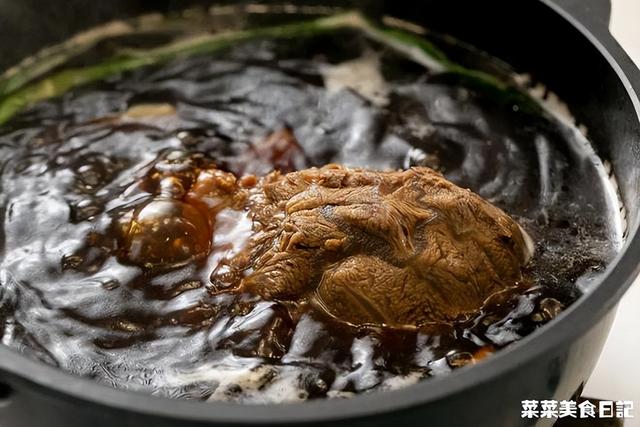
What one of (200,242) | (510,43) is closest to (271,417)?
(200,242)

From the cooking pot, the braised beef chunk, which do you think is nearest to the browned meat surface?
the braised beef chunk

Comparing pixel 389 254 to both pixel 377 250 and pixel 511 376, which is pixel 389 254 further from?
pixel 511 376

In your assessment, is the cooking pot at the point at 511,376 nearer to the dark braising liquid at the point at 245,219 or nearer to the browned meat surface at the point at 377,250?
the dark braising liquid at the point at 245,219

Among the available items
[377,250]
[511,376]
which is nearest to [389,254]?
[377,250]

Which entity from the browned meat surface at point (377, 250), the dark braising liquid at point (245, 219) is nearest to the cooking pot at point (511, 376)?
the dark braising liquid at point (245, 219)

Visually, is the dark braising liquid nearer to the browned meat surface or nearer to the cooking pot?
the browned meat surface

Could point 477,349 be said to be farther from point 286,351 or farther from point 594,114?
point 594,114
